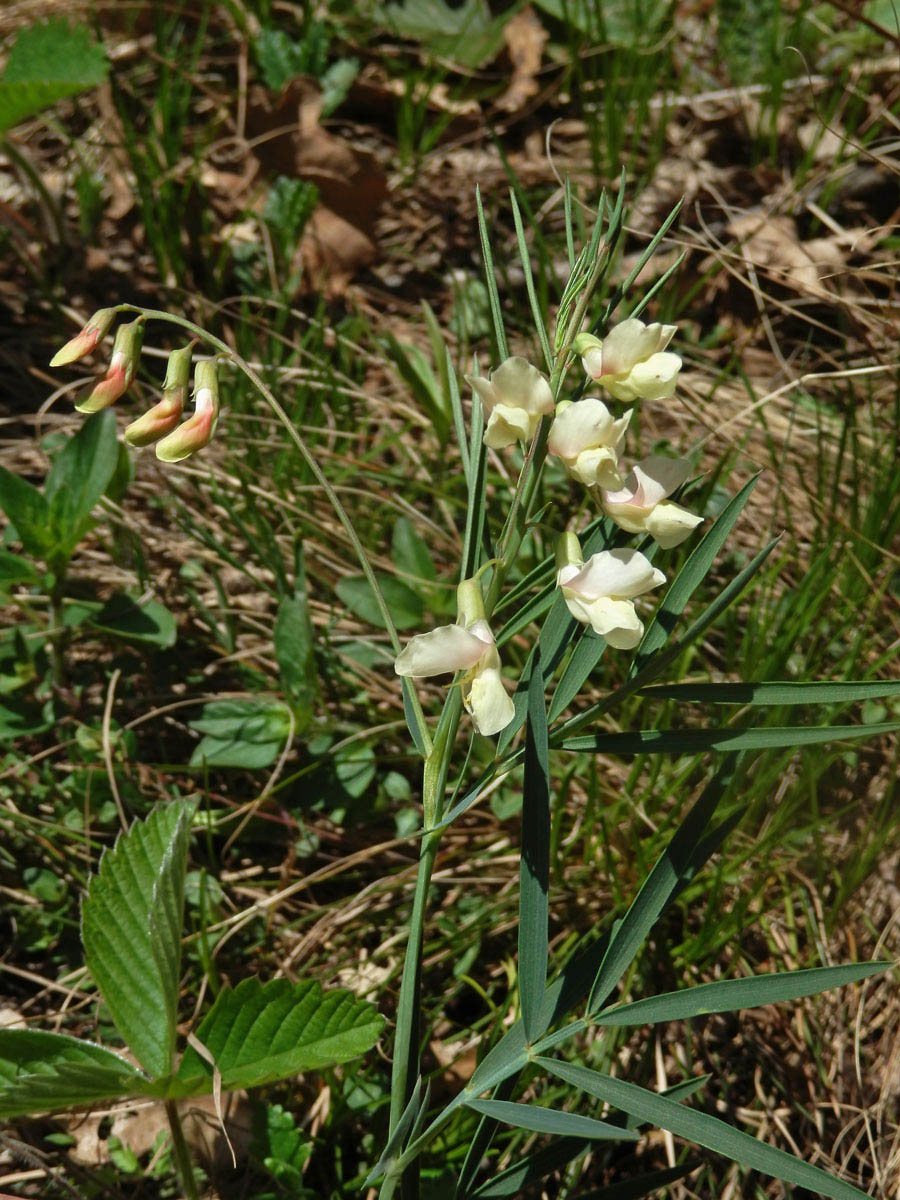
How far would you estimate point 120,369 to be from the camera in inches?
42.4

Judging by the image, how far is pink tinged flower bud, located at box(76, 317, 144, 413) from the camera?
1055 mm

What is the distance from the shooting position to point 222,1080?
1.17m

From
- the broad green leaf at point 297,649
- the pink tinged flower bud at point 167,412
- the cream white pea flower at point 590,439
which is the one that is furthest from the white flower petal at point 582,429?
the broad green leaf at point 297,649

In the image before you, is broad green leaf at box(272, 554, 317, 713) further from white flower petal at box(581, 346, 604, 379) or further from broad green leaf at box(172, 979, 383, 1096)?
white flower petal at box(581, 346, 604, 379)

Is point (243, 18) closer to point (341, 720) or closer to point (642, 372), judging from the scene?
point (341, 720)

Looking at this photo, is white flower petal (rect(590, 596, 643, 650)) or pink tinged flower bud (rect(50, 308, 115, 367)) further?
pink tinged flower bud (rect(50, 308, 115, 367))

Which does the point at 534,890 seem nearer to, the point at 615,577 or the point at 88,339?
the point at 615,577

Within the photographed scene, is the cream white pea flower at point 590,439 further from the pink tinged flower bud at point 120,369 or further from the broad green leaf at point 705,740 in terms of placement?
the pink tinged flower bud at point 120,369

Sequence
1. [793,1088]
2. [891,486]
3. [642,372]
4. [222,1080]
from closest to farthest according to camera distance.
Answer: [642,372] < [222,1080] < [793,1088] < [891,486]

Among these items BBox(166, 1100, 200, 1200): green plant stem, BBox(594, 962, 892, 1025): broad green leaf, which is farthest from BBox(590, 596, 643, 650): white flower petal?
BBox(166, 1100, 200, 1200): green plant stem

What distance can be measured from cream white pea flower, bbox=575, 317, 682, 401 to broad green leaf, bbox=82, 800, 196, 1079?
615mm

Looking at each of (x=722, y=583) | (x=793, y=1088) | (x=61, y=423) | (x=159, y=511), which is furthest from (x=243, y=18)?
(x=793, y=1088)

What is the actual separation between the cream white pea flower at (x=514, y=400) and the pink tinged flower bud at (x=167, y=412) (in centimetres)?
32

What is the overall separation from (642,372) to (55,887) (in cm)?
116
